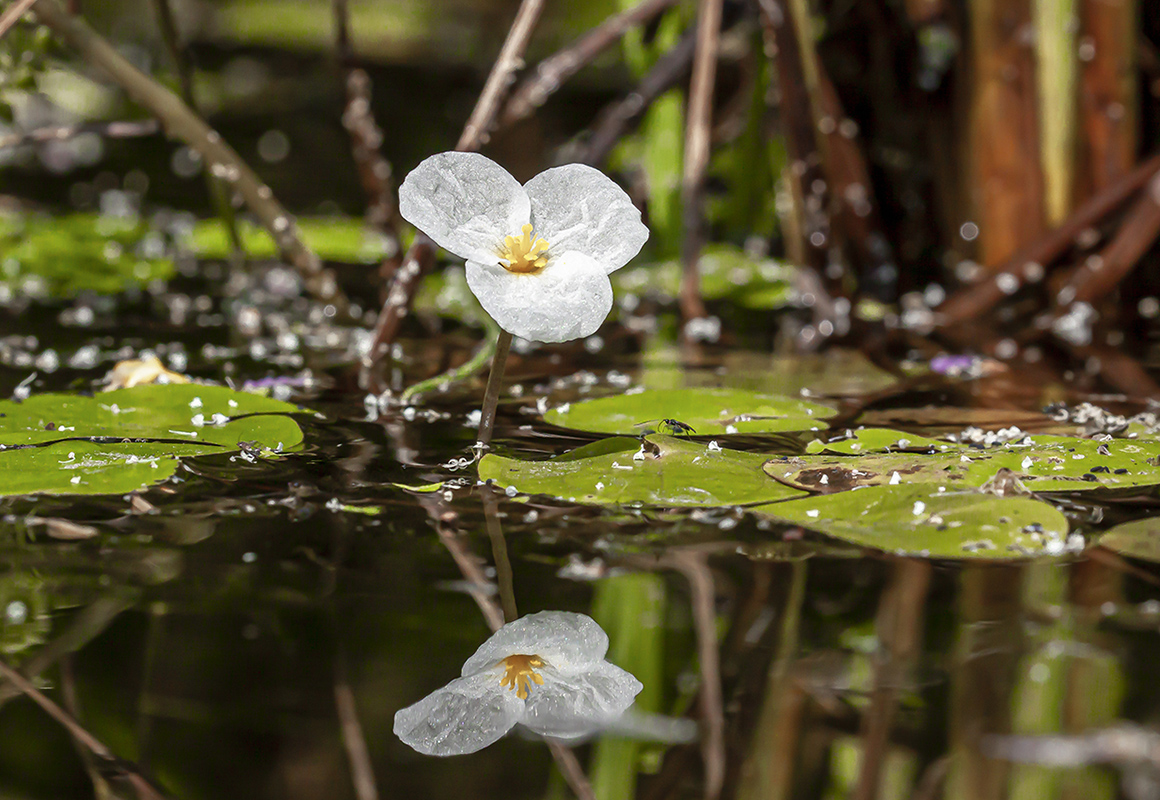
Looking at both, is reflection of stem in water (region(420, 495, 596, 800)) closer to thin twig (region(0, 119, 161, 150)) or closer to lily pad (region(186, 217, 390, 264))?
thin twig (region(0, 119, 161, 150))

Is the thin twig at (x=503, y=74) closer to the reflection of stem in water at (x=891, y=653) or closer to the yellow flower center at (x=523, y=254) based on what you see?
the yellow flower center at (x=523, y=254)

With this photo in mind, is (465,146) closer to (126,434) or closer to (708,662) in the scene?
(126,434)

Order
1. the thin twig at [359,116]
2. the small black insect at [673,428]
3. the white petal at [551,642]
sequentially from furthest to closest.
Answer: the thin twig at [359,116], the small black insect at [673,428], the white petal at [551,642]

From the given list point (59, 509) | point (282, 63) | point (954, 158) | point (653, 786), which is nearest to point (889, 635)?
point (653, 786)

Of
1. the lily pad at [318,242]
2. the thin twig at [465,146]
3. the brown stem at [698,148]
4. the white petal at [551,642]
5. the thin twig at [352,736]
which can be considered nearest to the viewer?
the thin twig at [352,736]

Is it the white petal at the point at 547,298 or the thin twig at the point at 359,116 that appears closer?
the white petal at the point at 547,298

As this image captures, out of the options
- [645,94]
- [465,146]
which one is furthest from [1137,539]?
[645,94]

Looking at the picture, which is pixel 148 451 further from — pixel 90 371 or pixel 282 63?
pixel 282 63

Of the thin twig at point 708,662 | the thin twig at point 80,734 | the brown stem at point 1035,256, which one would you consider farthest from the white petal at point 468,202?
the brown stem at point 1035,256

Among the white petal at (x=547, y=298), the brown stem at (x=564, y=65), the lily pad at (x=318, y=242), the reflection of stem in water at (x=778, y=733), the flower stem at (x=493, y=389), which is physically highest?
the brown stem at (x=564, y=65)

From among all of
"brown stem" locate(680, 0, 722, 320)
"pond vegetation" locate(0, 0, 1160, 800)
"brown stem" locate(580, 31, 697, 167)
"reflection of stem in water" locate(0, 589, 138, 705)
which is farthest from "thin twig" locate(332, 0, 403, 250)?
"reflection of stem in water" locate(0, 589, 138, 705)
